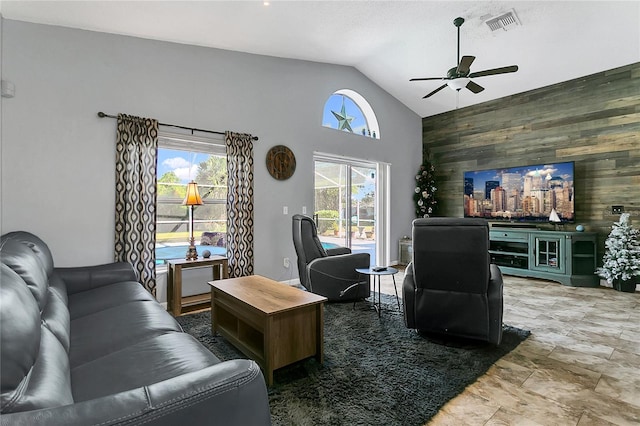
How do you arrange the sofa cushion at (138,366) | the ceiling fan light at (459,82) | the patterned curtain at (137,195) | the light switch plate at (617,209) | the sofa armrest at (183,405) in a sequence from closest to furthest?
the sofa armrest at (183,405), the sofa cushion at (138,366), the patterned curtain at (137,195), the ceiling fan light at (459,82), the light switch plate at (617,209)

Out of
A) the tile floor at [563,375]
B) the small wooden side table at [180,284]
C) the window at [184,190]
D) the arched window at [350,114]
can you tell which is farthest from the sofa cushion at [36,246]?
the arched window at [350,114]

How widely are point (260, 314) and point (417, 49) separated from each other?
4504 mm

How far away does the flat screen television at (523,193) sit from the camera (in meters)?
5.05

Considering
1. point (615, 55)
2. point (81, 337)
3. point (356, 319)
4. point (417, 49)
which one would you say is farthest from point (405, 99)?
point (81, 337)

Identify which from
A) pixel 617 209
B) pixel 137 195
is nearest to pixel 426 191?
pixel 617 209

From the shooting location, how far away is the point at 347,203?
572 cm

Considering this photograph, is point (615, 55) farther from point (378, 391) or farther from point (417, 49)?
point (378, 391)

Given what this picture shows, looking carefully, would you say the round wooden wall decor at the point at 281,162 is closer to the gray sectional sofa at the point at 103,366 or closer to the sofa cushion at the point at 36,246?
the gray sectional sofa at the point at 103,366

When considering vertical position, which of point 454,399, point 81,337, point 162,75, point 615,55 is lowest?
point 454,399

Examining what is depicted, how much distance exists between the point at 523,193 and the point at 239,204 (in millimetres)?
4737

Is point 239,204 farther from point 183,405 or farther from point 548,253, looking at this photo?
point 548,253

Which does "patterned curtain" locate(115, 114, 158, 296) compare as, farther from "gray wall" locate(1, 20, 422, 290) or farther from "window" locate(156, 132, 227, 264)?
"window" locate(156, 132, 227, 264)

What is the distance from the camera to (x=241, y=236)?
162 inches

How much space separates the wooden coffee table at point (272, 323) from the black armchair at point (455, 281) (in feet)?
2.97
